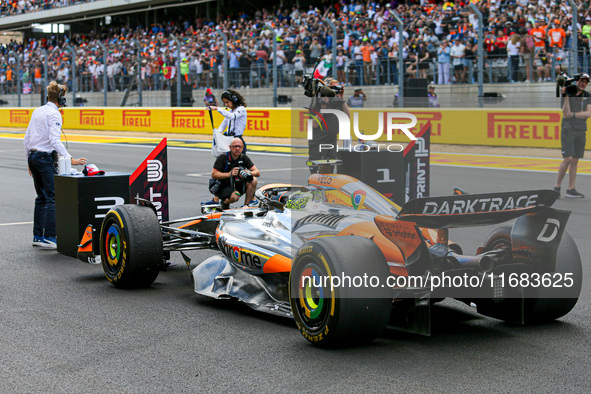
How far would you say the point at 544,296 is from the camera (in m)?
4.99

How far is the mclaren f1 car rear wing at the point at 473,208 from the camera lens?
425 centimetres

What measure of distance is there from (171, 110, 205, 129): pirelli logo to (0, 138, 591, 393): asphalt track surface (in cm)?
1923

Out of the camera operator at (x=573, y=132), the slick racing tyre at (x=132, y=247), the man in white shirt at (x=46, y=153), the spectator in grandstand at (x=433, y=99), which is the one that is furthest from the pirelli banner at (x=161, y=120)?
the slick racing tyre at (x=132, y=247)

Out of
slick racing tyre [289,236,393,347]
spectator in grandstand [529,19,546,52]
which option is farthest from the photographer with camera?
spectator in grandstand [529,19,546,52]

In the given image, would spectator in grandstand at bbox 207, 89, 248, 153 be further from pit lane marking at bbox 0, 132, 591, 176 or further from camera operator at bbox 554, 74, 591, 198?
camera operator at bbox 554, 74, 591, 198

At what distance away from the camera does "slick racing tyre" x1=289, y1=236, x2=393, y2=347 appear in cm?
437

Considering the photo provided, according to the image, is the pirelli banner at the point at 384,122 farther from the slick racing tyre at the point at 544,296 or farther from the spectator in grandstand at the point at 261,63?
the spectator in grandstand at the point at 261,63

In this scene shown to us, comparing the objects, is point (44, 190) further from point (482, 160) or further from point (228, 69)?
point (228, 69)

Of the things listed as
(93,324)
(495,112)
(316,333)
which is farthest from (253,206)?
(495,112)

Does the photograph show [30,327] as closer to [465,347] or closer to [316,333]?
[316,333]

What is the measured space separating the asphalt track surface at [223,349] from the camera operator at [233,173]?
2.43 metres

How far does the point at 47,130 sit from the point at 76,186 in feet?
4.51

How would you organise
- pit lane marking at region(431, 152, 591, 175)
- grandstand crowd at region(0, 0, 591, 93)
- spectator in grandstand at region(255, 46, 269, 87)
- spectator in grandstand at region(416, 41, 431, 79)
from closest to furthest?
pit lane marking at region(431, 152, 591, 175)
grandstand crowd at region(0, 0, 591, 93)
spectator in grandstand at region(416, 41, 431, 79)
spectator in grandstand at region(255, 46, 269, 87)

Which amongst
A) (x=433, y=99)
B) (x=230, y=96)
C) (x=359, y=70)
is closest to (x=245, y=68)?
(x=359, y=70)
